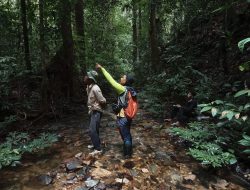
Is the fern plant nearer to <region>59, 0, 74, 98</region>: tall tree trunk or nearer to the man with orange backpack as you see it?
the man with orange backpack

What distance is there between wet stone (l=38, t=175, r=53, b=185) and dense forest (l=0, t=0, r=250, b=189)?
0.66 m

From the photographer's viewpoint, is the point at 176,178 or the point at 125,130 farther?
the point at 125,130

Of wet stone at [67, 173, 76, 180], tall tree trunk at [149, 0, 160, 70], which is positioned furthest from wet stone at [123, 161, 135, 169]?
tall tree trunk at [149, 0, 160, 70]

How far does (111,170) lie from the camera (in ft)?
22.2

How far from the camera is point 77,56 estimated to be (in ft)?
45.5

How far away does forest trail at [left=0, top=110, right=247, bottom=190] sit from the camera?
6.31 metres

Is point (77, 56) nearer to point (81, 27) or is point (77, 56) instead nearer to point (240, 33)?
point (81, 27)

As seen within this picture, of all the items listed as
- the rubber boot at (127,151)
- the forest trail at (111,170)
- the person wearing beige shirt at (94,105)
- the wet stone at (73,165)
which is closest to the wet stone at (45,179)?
the forest trail at (111,170)

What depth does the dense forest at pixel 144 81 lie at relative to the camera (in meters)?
7.53

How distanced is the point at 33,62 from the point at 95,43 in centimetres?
691

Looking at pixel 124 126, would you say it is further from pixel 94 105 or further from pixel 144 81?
pixel 144 81

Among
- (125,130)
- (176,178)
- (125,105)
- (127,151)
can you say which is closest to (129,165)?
(127,151)

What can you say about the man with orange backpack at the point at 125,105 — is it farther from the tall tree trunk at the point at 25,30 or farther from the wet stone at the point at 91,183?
the tall tree trunk at the point at 25,30

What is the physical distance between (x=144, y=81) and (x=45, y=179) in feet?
41.2
